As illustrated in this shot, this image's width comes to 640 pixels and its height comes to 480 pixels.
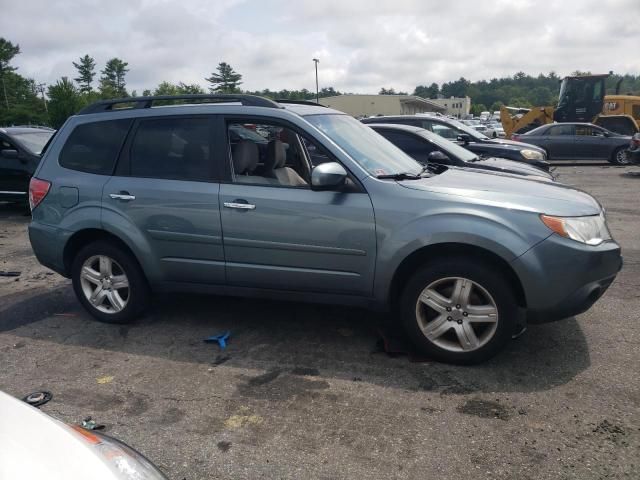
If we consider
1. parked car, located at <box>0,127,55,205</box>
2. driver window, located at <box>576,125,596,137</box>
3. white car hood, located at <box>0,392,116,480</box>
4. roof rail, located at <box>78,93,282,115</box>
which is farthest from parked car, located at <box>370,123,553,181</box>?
driver window, located at <box>576,125,596,137</box>

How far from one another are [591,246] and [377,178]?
1.51 m

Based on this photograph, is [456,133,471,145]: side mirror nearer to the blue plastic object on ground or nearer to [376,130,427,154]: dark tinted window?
[376,130,427,154]: dark tinted window

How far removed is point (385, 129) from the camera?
8961 millimetres

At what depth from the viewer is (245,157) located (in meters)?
4.45

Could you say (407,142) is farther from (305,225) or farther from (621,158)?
(621,158)

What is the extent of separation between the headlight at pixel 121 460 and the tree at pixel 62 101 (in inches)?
2184

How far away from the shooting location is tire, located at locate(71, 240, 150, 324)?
185 inches

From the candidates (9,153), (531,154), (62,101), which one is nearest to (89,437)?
(9,153)

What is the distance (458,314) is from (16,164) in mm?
9258

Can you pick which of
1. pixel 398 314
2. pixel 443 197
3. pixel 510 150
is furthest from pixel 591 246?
pixel 510 150

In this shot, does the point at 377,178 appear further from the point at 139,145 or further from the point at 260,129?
the point at 139,145

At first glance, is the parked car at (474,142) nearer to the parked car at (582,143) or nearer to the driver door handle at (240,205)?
the driver door handle at (240,205)

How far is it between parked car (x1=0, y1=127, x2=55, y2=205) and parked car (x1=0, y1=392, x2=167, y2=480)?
9320 millimetres

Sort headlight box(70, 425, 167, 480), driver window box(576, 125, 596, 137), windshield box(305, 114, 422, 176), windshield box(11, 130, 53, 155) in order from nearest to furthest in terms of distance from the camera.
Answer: headlight box(70, 425, 167, 480), windshield box(305, 114, 422, 176), windshield box(11, 130, 53, 155), driver window box(576, 125, 596, 137)
